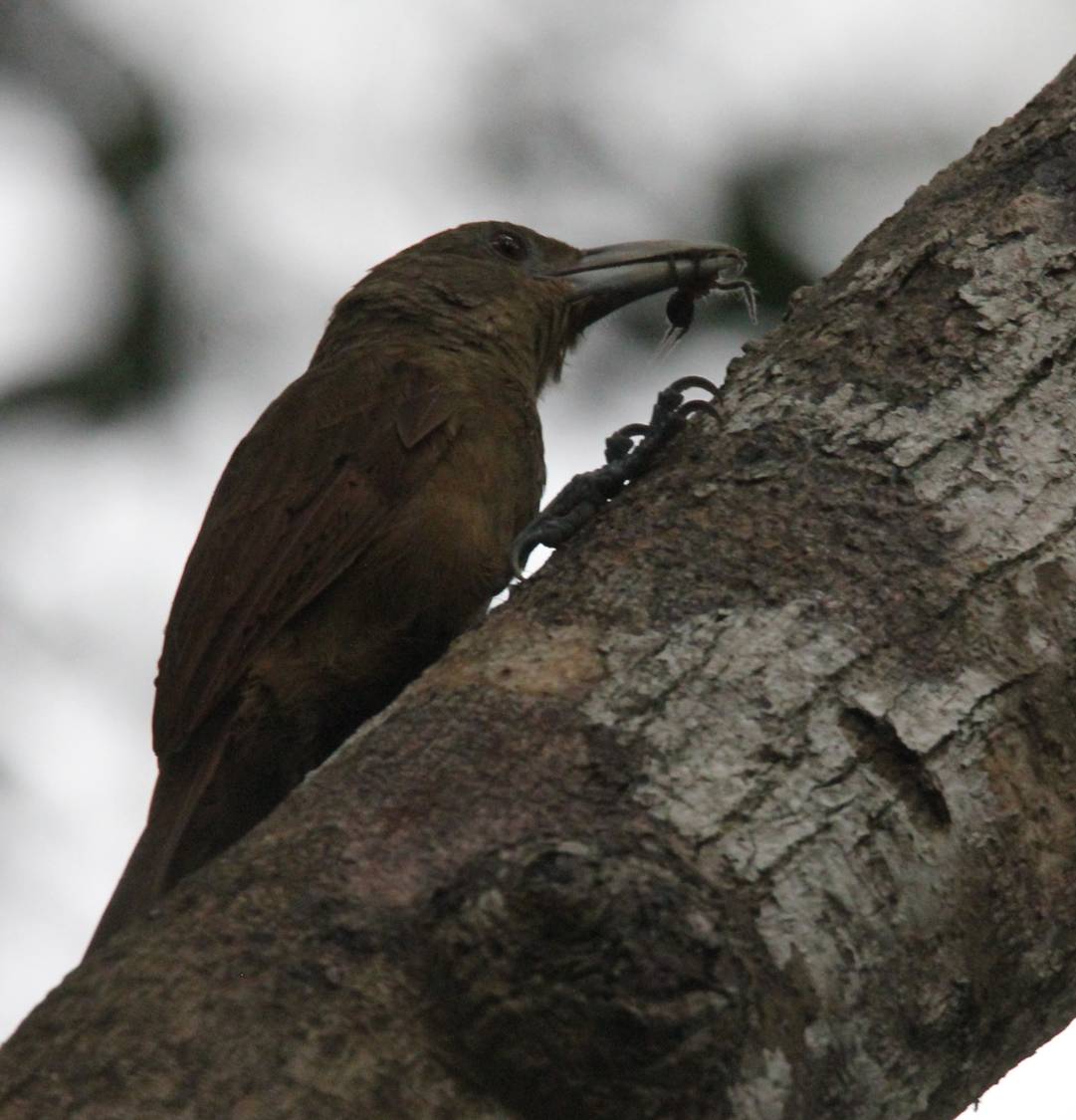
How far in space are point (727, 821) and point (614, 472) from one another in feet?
3.54

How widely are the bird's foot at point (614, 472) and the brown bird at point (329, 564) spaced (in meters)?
0.21

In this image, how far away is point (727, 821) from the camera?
178 cm

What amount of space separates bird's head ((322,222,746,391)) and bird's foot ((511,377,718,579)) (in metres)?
0.92

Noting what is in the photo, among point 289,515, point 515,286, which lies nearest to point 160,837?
point 289,515

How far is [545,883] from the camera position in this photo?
1589 mm

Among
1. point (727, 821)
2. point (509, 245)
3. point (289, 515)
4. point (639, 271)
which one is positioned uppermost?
point (509, 245)

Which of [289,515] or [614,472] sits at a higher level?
[289,515]

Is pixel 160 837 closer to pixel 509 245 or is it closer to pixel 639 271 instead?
pixel 639 271

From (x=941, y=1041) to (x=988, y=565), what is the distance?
0.57 metres

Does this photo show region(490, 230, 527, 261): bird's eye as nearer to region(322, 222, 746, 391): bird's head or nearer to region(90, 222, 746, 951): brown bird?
region(322, 222, 746, 391): bird's head

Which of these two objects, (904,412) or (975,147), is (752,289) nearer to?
(975,147)

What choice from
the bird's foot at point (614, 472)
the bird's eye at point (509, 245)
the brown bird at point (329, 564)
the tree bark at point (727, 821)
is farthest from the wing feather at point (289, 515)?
the tree bark at point (727, 821)

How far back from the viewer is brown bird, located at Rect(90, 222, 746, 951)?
3.20 m

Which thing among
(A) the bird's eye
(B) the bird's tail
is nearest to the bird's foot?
(B) the bird's tail
